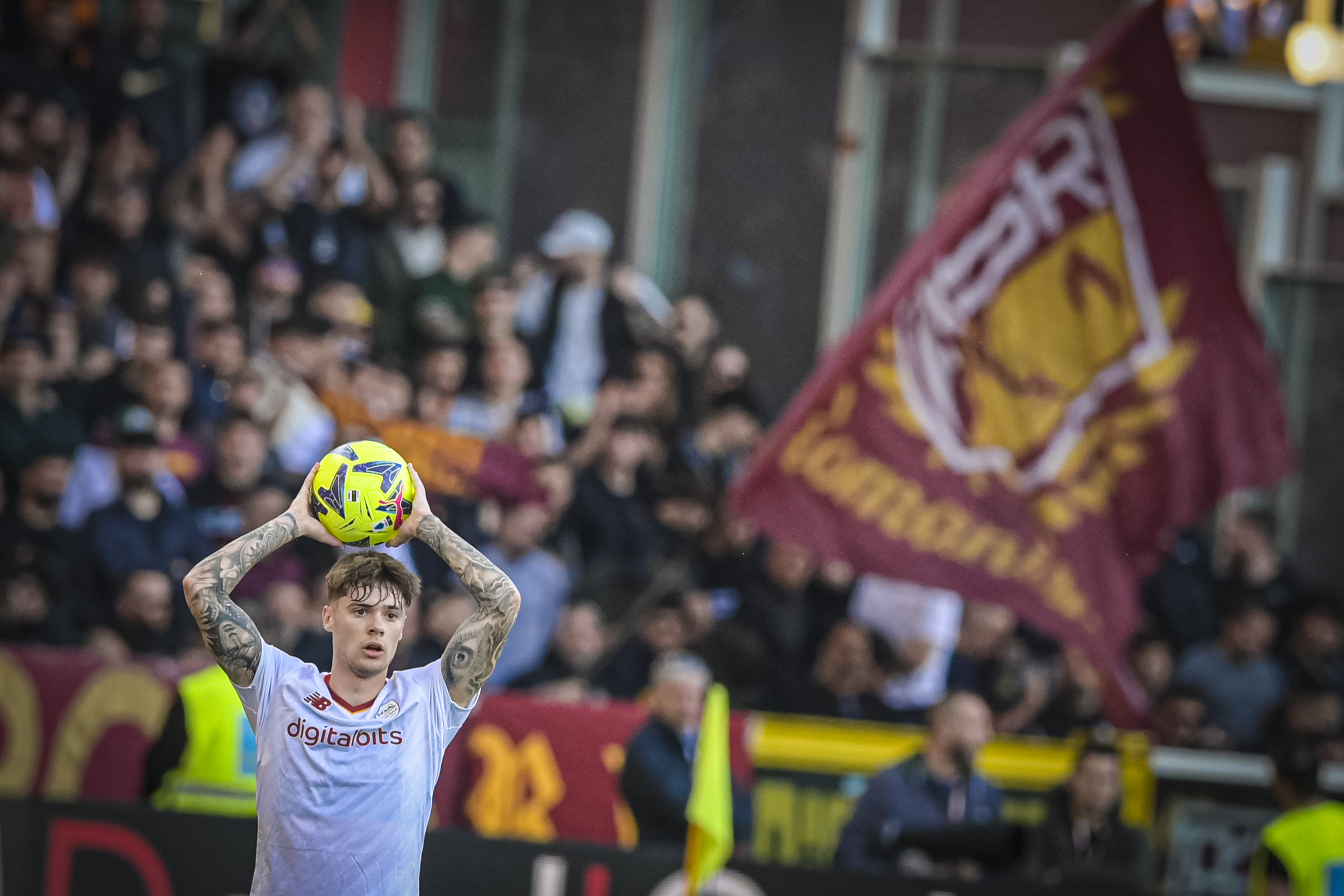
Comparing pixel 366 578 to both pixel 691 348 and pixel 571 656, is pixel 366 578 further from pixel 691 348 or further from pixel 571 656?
pixel 691 348

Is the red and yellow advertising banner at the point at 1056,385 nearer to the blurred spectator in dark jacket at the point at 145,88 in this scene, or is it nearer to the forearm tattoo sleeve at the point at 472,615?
the forearm tattoo sleeve at the point at 472,615

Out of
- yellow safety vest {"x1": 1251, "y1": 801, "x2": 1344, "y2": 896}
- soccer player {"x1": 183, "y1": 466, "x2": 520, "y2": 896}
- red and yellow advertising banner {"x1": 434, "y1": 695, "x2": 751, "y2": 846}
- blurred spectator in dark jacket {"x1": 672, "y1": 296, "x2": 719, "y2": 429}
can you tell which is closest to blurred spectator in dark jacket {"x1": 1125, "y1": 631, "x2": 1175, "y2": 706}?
yellow safety vest {"x1": 1251, "y1": 801, "x2": 1344, "y2": 896}

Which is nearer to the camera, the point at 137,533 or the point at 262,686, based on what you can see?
the point at 262,686

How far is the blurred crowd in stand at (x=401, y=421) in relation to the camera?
10375 mm

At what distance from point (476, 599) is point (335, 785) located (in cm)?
73

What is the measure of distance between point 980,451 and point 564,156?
6655mm

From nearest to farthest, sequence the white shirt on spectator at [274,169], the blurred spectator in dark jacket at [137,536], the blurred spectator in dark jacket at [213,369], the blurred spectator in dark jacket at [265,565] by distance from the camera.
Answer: the blurred spectator in dark jacket at [265,565] < the blurred spectator in dark jacket at [137,536] < the blurred spectator in dark jacket at [213,369] < the white shirt on spectator at [274,169]

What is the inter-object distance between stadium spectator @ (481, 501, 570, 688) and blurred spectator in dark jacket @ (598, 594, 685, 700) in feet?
1.54

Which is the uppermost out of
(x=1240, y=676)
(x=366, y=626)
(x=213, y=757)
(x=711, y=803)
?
(x=366, y=626)

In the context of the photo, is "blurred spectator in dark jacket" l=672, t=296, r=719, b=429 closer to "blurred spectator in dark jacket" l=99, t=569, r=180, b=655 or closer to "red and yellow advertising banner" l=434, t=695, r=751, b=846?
"red and yellow advertising banner" l=434, t=695, r=751, b=846

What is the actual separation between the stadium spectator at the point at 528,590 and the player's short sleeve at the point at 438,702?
15.7ft

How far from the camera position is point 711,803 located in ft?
25.4

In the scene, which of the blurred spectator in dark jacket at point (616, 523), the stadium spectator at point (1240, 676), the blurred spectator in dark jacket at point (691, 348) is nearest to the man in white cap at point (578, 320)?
the blurred spectator in dark jacket at point (691, 348)

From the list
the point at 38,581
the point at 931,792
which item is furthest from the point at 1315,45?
the point at 38,581
